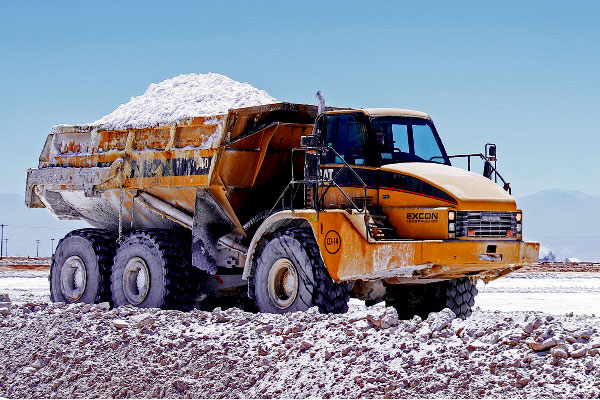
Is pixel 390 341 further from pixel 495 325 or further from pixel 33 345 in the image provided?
pixel 33 345

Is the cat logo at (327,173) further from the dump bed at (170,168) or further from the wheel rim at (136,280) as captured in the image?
the wheel rim at (136,280)

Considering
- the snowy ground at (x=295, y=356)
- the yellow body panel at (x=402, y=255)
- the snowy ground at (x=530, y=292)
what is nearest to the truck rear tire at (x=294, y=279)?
the yellow body panel at (x=402, y=255)

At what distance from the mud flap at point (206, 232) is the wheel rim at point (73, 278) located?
270 centimetres

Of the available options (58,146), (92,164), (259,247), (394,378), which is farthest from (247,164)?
(394,378)

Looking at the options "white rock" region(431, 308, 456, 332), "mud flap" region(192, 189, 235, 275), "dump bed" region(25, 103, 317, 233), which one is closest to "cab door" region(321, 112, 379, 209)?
"dump bed" region(25, 103, 317, 233)

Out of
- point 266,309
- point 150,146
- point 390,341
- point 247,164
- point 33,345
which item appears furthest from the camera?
point 150,146

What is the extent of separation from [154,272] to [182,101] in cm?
358

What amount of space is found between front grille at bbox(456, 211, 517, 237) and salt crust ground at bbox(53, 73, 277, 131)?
5.06 m

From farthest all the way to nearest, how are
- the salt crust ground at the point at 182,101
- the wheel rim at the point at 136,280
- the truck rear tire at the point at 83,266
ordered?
the salt crust ground at the point at 182,101
the truck rear tire at the point at 83,266
the wheel rim at the point at 136,280

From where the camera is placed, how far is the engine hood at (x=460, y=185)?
1123cm

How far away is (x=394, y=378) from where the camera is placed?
329 inches

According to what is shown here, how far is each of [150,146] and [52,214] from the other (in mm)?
3358

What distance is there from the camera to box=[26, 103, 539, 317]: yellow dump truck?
1130 centimetres

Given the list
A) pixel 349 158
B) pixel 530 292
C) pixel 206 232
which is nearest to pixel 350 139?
pixel 349 158
